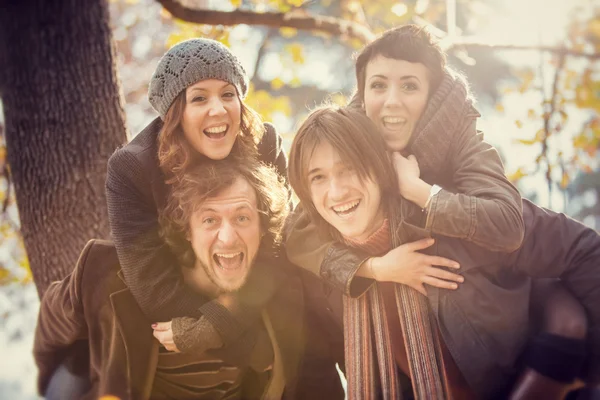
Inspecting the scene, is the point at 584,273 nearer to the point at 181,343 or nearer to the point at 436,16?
the point at 181,343

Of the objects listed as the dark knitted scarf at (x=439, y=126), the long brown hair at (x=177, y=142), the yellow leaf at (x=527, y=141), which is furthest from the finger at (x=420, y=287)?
the yellow leaf at (x=527, y=141)

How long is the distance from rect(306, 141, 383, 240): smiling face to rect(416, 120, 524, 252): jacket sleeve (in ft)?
1.02

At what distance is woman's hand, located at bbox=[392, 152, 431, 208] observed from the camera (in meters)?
2.26

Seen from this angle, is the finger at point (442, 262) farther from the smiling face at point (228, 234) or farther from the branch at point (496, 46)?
the branch at point (496, 46)

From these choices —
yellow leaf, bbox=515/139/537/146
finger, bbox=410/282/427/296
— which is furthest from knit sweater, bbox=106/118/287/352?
yellow leaf, bbox=515/139/537/146

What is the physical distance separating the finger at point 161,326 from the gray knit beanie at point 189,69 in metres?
1.00

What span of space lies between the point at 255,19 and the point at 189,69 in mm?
1039

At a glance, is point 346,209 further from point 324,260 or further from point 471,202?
point 471,202

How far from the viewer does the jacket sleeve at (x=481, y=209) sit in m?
2.13

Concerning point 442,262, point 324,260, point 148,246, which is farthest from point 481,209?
point 148,246

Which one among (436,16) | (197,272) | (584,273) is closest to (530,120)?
(436,16)

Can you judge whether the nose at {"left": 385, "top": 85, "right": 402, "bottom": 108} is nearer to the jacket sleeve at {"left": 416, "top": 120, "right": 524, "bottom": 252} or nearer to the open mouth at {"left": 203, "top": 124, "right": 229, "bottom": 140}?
the jacket sleeve at {"left": 416, "top": 120, "right": 524, "bottom": 252}

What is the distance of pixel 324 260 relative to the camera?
246 cm

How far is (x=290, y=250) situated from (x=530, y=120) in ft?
10.3
